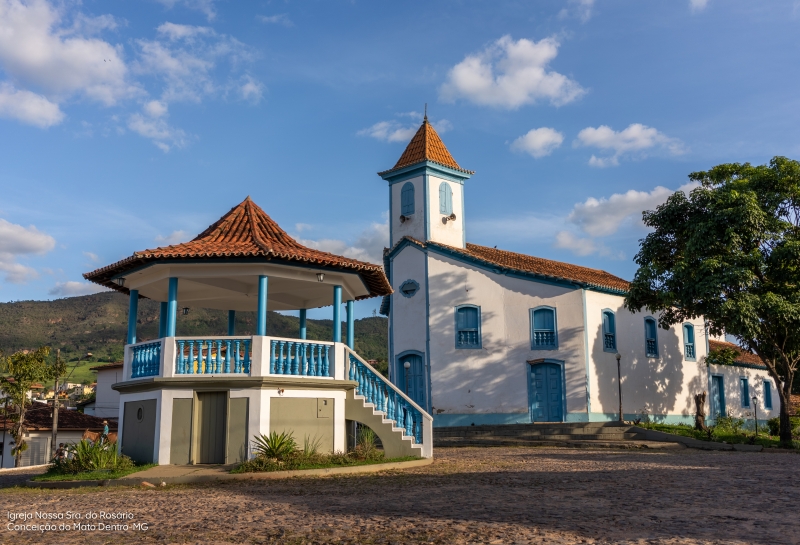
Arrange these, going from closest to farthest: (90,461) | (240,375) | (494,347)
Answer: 1. (90,461)
2. (240,375)
3. (494,347)

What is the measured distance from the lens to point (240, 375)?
1427cm

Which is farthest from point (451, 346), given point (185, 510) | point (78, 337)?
point (78, 337)

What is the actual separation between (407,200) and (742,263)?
12936mm

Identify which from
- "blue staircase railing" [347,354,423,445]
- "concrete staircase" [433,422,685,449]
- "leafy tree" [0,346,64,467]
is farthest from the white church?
"leafy tree" [0,346,64,467]

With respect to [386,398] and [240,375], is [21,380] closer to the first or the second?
[240,375]

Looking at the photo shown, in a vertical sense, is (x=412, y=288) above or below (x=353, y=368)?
above

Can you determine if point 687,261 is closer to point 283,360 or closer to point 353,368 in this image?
point 353,368

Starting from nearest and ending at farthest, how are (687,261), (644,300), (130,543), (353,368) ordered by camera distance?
(130,543)
(353,368)
(687,261)
(644,300)

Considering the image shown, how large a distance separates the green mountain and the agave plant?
60.3m

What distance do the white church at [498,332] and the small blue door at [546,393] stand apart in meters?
0.04

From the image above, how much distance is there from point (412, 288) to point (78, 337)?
66.5m

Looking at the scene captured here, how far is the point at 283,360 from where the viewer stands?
14750 millimetres

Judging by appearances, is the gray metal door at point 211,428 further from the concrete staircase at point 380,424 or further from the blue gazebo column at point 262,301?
the concrete staircase at point 380,424

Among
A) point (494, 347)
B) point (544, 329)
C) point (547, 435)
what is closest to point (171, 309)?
point (547, 435)
